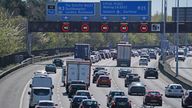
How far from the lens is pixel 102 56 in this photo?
140625 mm

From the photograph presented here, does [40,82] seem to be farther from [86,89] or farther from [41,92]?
[41,92]

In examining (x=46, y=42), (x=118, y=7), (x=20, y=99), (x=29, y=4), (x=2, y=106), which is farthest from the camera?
(x=29, y=4)

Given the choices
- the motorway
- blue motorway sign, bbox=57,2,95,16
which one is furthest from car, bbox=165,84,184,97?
blue motorway sign, bbox=57,2,95,16

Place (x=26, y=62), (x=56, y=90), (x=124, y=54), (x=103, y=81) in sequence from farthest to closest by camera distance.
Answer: (x=26, y=62) < (x=124, y=54) < (x=103, y=81) < (x=56, y=90)

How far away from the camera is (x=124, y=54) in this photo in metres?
105

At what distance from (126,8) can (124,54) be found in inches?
637

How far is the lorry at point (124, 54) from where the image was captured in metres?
105

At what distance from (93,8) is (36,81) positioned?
35.6 m

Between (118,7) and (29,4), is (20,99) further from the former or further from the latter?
(29,4)

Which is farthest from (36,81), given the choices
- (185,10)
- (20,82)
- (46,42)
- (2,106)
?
(46,42)

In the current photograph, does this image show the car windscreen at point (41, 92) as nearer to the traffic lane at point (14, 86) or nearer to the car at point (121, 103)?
the traffic lane at point (14, 86)

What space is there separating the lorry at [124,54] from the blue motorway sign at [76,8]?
14.7 meters

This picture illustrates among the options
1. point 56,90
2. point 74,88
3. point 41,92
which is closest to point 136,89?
point 74,88

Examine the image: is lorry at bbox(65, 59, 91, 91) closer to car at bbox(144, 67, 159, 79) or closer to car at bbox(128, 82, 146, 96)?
car at bbox(128, 82, 146, 96)
